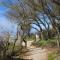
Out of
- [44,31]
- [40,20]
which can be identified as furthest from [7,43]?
[44,31]

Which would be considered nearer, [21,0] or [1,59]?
[1,59]

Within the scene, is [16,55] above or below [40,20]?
below

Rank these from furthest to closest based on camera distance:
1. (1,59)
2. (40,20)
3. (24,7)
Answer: (40,20) < (24,7) < (1,59)

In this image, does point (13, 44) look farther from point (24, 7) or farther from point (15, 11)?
point (15, 11)

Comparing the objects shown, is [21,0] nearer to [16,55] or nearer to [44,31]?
[16,55]

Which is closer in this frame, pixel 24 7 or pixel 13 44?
pixel 13 44

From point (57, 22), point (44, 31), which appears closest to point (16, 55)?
point (57, 22)

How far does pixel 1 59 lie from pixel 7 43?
1915 mm

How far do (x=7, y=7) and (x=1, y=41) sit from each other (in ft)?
19.4

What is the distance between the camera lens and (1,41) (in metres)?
14.8

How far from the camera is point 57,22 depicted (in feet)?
63.9

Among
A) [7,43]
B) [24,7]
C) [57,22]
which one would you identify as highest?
[24,7]

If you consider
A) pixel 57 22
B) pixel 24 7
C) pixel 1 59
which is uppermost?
pixel 24 7

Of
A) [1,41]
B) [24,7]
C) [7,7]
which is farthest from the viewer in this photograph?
[7,7]
